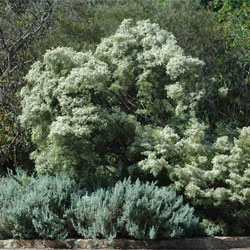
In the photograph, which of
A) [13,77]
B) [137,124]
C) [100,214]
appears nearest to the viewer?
[100,214]

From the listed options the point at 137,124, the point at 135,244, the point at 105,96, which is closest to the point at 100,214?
the point at 135,244

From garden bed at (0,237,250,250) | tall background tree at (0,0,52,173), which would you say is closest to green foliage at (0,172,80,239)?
garden bed at (0,237,250,250)

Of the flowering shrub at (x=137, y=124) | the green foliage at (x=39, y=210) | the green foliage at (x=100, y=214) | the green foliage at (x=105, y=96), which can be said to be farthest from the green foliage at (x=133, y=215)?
the green foliage at (x=105, y=96)

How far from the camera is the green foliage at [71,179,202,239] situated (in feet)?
21.7

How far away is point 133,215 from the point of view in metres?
6.60

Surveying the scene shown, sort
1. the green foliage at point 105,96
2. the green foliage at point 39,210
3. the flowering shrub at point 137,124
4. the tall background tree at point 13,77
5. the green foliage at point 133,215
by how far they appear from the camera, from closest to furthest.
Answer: the green foliage at point 133,215, the green foliage at point 39,210, the flowering shrub at point 137,124, the green foliage at point 105,96, the tall background tree at point 13,77

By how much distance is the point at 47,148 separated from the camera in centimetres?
777

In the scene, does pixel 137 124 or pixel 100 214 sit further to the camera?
pixel 137 124

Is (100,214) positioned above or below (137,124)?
below

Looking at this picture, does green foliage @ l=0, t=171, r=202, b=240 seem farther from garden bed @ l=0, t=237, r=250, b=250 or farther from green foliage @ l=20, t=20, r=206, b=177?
green foliage @ l=20, t=20, r=206, b=177

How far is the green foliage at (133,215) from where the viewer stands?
260 inches

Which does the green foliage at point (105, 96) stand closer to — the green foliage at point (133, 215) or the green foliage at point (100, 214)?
the green foliage at point (100, 214)

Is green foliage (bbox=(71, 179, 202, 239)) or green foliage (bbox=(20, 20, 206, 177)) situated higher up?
green foliage (bbox=(20, 20, 206, 177))

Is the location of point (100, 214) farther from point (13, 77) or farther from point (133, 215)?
point (13, 77)
